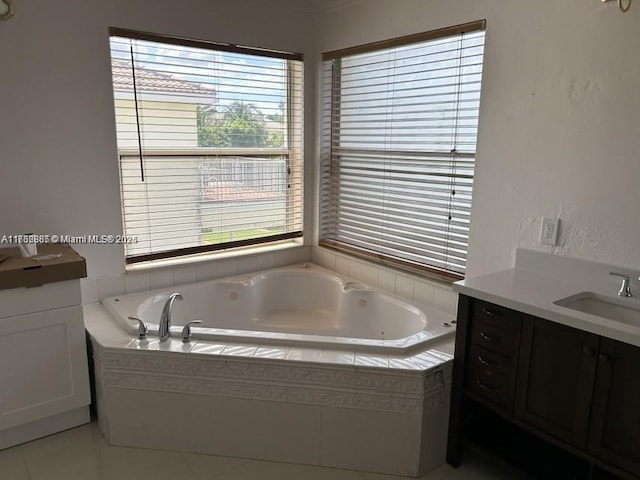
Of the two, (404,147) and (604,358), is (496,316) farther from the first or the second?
(404,147)

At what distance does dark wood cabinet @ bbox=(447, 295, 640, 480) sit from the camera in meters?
1.60

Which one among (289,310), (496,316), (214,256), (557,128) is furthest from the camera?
(289,310)

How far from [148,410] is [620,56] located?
248cm

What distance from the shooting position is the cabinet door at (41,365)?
217 cm

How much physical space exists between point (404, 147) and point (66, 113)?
185 cm

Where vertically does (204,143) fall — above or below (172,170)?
above

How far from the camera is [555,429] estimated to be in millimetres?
1785

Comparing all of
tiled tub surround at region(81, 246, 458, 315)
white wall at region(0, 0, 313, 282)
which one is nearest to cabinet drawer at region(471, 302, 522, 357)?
tiled tub surround at region(81, 246, 458, 315)

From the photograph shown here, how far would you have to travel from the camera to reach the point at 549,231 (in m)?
2.22

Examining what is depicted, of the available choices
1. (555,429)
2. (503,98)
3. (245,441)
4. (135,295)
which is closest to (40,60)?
(135,295)

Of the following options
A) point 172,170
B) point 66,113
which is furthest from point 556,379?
point 66,113

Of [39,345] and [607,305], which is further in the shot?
[39,345]

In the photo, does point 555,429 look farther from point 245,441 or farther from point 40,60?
point 40,60

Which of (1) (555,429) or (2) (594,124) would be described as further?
(2) (594,124)
